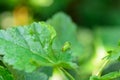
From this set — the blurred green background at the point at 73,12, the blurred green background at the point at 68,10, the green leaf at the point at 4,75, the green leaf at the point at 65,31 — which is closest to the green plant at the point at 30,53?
the green leaf at the point at 4,75

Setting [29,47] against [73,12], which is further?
[73,12]

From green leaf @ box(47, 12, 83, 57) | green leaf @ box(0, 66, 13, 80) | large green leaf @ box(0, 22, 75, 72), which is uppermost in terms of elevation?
green leaf @ box(47, 12, 83, 57)

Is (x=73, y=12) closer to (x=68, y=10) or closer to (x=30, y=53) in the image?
(x=68, y=10)

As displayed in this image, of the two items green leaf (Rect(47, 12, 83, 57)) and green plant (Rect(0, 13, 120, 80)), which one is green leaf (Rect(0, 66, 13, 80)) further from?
green leaf (Rect(47, 12, 83, 57))

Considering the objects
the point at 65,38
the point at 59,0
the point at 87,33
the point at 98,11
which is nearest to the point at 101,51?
the point at 65,38

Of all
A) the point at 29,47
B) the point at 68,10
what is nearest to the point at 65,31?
the point at 29,47

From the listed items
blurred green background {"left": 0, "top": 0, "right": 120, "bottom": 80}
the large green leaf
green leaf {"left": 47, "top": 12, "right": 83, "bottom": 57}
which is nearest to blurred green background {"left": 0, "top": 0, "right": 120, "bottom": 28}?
blurred green background {"left": 0, "top": 0, "right": 120, "bottom": 80}

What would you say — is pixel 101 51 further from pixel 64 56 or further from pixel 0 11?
pixel 0 11

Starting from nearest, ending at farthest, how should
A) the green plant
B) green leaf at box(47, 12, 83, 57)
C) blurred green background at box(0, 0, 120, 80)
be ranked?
the green plant, green leaf at box(47, 12, 83, 57), blurred green background at box(0, 0, 120, 80)

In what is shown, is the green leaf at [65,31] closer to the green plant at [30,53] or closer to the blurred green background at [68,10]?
the green plant at [30,53]
